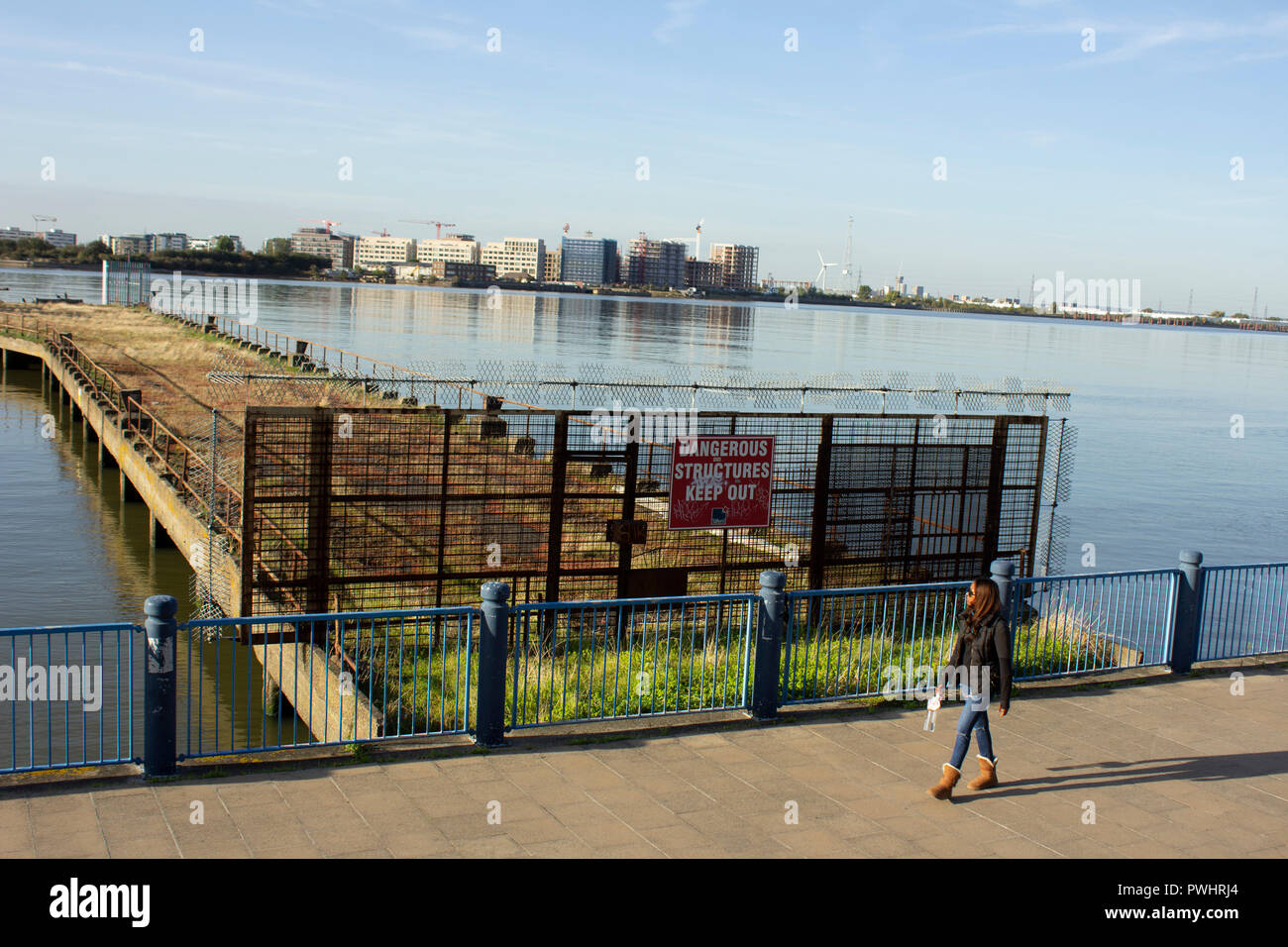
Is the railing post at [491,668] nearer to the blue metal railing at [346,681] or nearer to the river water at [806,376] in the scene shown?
the blue metal railing at [346,681]

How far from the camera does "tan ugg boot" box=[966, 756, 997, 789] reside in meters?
8.59

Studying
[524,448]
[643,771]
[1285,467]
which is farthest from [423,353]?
[643,771]

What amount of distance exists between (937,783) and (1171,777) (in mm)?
2122

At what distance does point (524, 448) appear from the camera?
13.3 metres

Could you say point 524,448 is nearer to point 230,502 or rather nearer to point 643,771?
point 643,771

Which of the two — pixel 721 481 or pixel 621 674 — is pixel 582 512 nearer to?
pixel 721 481

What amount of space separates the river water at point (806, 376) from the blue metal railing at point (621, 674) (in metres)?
6.09

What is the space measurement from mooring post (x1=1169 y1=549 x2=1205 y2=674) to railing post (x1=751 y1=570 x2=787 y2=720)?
4918 millimetres

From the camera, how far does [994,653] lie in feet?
27.9

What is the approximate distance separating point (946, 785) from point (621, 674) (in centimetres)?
434

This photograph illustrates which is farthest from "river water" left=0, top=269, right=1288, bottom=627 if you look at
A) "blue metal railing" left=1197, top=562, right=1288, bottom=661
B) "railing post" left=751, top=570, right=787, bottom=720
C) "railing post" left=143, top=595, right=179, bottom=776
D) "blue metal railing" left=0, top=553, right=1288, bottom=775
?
"railing post" left=143, top=595, right=179, bottom=776

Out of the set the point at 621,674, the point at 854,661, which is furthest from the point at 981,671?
the point at 621,674

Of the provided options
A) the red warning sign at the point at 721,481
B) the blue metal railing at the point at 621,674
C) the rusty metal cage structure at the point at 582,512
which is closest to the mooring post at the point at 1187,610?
the rusty metal cage structure at the point at 582,512

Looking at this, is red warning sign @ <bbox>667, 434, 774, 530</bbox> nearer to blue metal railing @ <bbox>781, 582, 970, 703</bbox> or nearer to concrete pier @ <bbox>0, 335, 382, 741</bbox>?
blue metal railing @ <bbox>781, 582, 970, 703</bbox>
